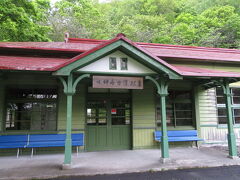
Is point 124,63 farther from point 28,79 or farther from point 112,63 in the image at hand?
point 28,79

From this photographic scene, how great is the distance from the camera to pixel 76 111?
6.18 m

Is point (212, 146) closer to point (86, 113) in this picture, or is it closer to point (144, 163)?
point (144, 163)

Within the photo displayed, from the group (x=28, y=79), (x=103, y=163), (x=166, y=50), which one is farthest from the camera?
(x=166, y=50)

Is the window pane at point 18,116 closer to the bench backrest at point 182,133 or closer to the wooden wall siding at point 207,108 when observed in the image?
the bench backrest at point 182,133

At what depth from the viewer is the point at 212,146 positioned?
689cm

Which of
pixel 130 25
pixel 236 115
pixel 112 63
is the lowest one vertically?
pixel 236 115

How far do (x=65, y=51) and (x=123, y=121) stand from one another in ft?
11.8

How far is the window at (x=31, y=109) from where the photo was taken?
230 inches

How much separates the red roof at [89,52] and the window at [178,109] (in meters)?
1.28

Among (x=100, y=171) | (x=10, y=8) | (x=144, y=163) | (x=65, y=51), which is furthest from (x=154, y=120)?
(x=10, y=8)

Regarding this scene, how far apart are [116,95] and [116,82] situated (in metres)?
1.78

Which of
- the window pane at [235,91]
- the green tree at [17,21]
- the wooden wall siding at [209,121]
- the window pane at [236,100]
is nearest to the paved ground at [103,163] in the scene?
the wooden wall siding at [209,121]

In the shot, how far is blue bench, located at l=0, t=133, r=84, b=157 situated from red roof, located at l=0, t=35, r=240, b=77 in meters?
2.51

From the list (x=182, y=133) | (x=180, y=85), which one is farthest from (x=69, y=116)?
(x=180, y=85)
